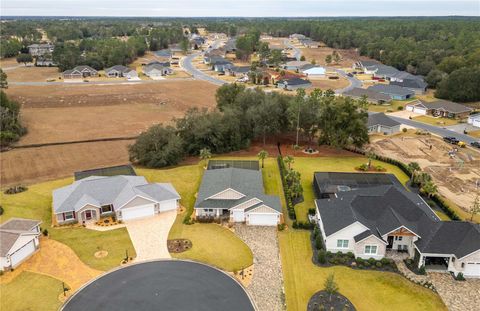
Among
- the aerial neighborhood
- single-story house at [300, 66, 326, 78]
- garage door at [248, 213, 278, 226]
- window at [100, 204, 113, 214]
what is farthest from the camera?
single-story house at [300, 66, 326, 78]

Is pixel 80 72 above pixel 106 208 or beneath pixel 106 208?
above

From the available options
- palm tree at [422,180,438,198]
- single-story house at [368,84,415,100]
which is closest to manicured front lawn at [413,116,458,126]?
single-story house at [368,84,415,100]

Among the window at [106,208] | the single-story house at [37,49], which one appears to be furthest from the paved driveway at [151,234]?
the single-story house at [37,49]

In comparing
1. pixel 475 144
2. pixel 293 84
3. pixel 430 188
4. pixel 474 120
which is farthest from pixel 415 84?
pixel 430 188

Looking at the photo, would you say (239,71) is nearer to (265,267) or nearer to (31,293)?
(265,267)

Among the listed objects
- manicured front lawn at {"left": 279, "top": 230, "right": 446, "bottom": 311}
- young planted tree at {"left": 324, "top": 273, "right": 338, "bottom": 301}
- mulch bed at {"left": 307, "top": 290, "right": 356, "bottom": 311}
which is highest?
young planted tree at {"left": 324, "top": 273, "right": 338, "bottom": 301}

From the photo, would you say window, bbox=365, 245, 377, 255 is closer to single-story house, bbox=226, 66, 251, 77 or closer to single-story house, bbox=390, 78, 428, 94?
single-story house, bbox=390, 78, 428, 94
